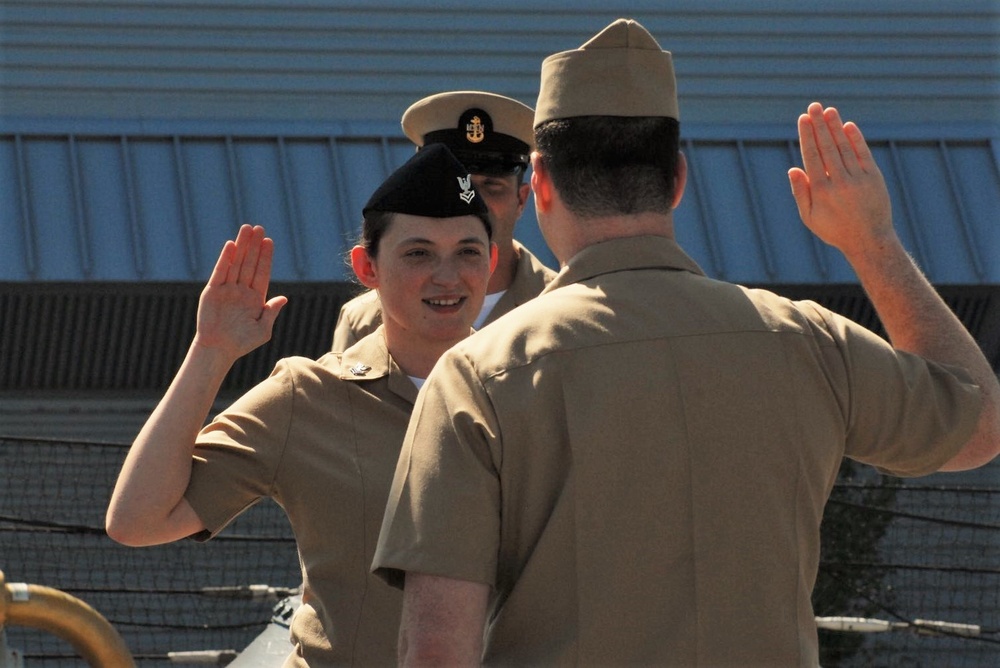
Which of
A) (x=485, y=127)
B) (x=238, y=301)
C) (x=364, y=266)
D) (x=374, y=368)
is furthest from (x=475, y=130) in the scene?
(x=238, y=301)

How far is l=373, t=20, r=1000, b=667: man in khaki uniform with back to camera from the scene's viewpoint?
87.6 inches

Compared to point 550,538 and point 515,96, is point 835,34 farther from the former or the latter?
point 550,538

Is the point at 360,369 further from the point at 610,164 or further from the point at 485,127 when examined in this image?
the point at 485,127

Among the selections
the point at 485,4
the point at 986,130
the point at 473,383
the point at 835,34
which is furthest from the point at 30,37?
the point at 473,383

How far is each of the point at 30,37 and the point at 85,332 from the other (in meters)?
1.92

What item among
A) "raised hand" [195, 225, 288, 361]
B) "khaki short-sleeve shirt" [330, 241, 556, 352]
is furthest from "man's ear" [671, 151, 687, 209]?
"khaki short-sleeve shirt" [330, 241, 556, 352]

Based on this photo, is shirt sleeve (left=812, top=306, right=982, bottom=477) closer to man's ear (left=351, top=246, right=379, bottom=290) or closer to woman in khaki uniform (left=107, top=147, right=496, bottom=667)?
woman in khaki uniform (left=107, top=147, right=496, bottom=667)

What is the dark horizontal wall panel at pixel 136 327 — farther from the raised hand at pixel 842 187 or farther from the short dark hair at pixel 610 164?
the short dark hair at pixel 610 164

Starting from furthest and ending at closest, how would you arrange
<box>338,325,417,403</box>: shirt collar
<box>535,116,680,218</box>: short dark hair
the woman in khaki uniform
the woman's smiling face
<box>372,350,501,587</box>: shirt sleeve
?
the woman's smiling face < <box>338,325,417,403</box>: shirt collar < the woman in khaki uniform < <box>535,116,680,218</box>: short dark hair < <box>372,350,501,587</box>: shirt sleeve

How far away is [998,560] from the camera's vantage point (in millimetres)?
10312

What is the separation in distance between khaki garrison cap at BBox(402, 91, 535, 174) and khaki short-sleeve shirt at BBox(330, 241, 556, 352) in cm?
26

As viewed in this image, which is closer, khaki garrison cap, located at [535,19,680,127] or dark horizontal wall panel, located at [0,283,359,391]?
khaki garrison cap, located at [535,19,680,127]

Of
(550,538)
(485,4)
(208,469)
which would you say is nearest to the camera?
(550,538)

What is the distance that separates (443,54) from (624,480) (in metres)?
8.85
